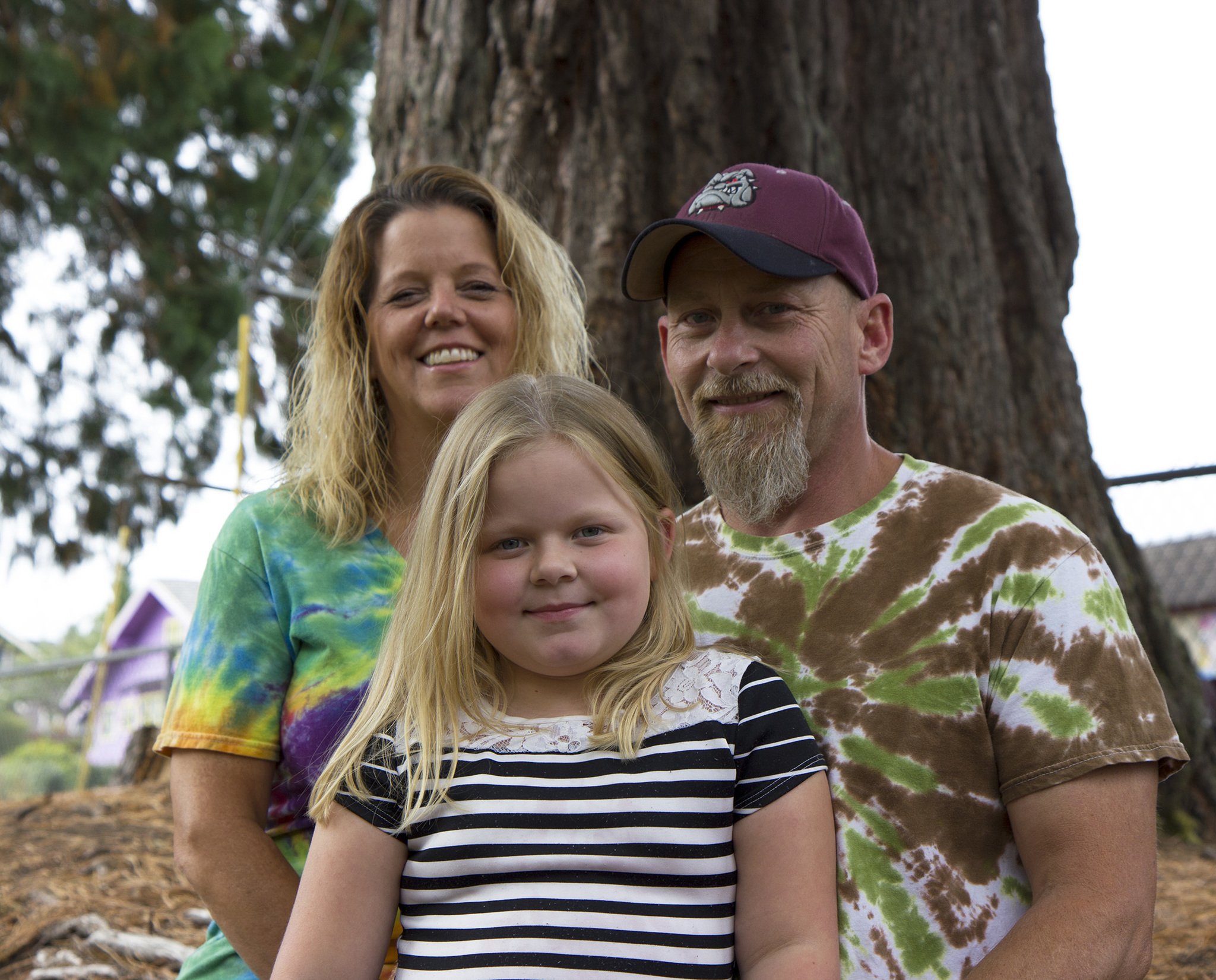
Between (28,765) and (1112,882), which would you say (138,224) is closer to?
(28,765)

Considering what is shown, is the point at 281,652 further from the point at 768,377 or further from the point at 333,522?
the point at 768,377

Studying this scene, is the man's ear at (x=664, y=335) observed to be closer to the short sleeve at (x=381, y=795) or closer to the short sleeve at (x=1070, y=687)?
the short sleeve at (x=1070, y=687)

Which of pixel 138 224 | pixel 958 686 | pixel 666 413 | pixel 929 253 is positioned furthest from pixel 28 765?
pixel 958 686

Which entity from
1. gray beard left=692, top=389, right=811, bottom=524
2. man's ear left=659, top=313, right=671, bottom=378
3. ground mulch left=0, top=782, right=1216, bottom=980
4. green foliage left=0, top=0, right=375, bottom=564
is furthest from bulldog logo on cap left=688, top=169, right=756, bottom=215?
green foliage left=0, top=0, right=375, bottom=564

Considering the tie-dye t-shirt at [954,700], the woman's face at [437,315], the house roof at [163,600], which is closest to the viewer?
the tie-dye t-shirt at [954,700]

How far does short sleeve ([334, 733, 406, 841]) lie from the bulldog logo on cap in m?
1.13

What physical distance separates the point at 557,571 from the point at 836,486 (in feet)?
1.99

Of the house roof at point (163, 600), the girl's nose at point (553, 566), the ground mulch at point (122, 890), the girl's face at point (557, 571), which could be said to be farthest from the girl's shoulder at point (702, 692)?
the house roof at point (163, 600)

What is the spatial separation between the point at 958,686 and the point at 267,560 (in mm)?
1316

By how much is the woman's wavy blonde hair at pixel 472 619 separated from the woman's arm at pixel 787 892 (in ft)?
0.78

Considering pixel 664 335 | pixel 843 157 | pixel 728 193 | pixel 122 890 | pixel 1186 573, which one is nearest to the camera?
pixel 728 193

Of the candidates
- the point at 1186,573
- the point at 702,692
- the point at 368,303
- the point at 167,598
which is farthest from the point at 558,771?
the point at 167,598

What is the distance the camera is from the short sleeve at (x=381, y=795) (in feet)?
5.57

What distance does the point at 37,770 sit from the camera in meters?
9.57
